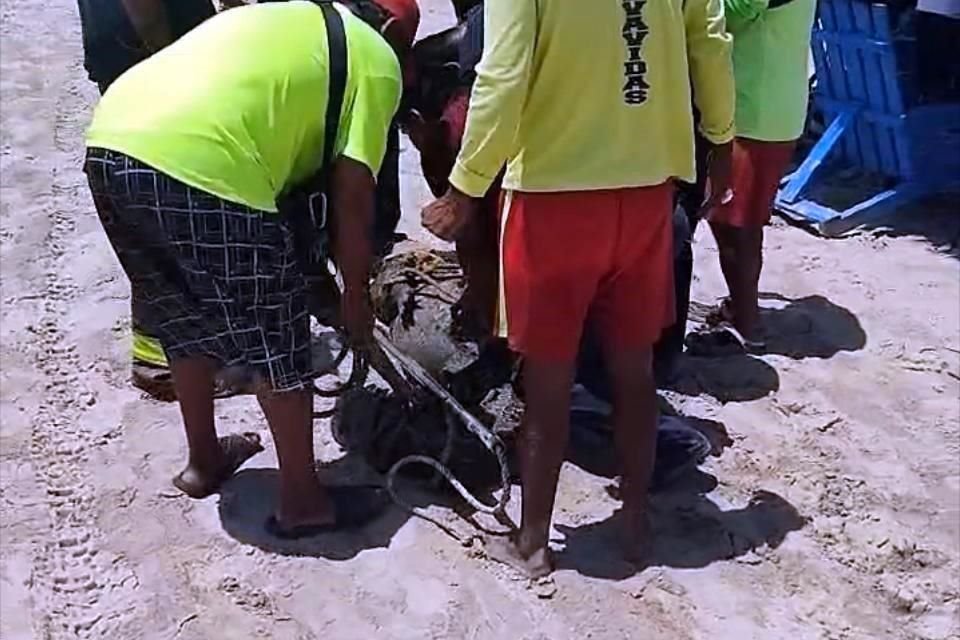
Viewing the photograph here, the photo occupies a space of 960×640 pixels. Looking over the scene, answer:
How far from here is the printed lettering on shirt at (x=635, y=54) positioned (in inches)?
115

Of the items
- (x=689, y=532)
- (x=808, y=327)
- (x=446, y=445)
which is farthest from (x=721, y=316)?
(x=446, y=445)

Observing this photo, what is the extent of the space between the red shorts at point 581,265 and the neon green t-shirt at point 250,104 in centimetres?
39

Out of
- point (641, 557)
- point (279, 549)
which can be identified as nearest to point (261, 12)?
point (279, 549)

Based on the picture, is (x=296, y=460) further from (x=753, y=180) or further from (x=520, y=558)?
(x=753, y=180)

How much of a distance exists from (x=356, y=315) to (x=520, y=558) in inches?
28.4

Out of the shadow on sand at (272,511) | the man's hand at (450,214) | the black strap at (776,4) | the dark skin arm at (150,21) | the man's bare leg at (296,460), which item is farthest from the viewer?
the black strap at (776,4)

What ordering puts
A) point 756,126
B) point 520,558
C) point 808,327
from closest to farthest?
point 520,558 < point 756,126 < point 808,327

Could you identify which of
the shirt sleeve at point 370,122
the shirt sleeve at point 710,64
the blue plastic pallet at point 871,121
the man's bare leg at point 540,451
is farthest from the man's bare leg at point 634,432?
the blue plastic pallet at point 871,121

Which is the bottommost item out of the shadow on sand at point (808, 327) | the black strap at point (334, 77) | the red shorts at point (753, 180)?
the shadow on sand at point (808, 327)

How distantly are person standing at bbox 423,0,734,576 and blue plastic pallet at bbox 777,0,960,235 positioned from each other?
2.71 metres

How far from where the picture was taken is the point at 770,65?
4.37 m

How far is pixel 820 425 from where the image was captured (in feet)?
13.7

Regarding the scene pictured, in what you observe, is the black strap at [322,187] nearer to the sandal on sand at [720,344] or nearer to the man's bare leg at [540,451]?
the man's bare leg at [540,451]

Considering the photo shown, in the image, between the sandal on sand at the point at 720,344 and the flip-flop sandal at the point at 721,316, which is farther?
the flip-flop sandal at the point at 721,316
